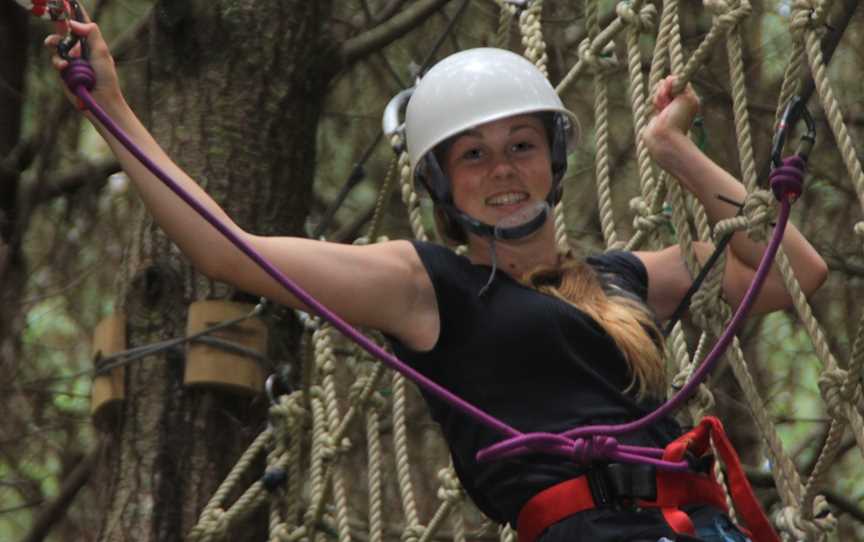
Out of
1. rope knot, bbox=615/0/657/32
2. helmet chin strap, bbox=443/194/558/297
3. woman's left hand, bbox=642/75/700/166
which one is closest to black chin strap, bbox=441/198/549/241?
helmet chin strap, bbox=443/194/558/297

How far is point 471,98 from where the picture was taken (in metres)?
3.27

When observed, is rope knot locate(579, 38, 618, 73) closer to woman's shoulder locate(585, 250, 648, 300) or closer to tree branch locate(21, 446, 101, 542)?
woman's shoulder locate(585, 250, 648, 300)

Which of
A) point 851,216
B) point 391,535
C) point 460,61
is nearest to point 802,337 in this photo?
point 851,216

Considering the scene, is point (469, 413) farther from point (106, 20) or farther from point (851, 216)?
point (106, 20)

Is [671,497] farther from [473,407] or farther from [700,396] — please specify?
[700,396]

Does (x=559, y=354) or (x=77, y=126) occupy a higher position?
(x=77, y=126)

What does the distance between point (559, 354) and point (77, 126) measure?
3.25 metres

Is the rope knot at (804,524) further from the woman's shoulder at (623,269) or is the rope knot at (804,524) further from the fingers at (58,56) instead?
the fingers at (58,56)

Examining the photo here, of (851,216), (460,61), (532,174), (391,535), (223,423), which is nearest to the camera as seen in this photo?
(532,174)

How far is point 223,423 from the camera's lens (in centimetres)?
420

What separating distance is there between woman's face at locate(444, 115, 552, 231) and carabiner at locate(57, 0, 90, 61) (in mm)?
626

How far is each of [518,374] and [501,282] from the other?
6.5 inches

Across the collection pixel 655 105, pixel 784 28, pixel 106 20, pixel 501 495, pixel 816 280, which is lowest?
pixel 501 495

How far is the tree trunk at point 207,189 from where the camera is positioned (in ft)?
13.5
